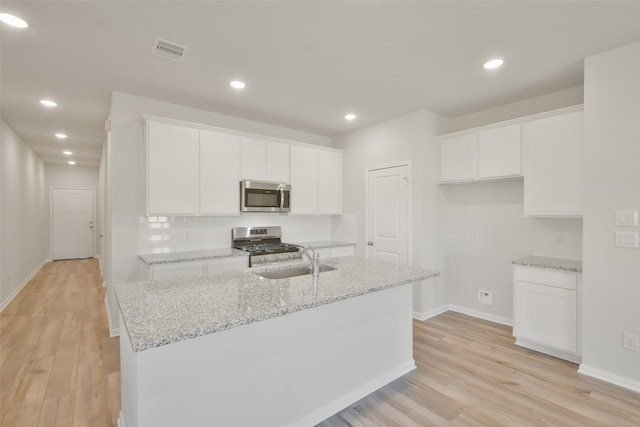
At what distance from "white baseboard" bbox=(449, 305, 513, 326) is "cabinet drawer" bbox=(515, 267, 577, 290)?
0.89 metres

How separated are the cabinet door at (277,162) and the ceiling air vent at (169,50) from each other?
1.70 meters

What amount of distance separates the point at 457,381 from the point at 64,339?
3.85 metres

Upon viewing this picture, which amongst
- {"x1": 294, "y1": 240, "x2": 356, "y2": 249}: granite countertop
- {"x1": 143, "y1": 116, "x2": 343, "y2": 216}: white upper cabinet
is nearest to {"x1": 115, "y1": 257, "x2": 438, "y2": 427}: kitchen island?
{"x1": 143, "y1": 116, "x2": 343, "y2": 216}: white upper cabinet

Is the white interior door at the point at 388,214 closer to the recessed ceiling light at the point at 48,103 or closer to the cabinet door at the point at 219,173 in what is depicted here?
the cabinet door at the point at 219,173

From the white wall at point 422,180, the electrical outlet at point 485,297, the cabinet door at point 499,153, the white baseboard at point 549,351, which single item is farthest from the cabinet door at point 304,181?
the white baseboard at point 549,351

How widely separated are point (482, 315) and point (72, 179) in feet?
33.4

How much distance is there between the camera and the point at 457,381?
244cm

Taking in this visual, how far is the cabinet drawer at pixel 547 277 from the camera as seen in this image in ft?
9.02

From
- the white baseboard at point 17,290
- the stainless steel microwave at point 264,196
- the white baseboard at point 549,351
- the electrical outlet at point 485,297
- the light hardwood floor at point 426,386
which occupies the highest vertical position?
the stainless steel microwave at point 264,196

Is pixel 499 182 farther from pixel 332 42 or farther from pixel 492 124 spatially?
pixel 332 42

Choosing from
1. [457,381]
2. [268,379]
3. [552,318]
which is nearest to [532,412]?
[457,381]

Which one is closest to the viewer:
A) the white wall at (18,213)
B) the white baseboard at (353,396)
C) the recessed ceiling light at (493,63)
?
the white baseboard at (353,396)

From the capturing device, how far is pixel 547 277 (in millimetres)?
2887

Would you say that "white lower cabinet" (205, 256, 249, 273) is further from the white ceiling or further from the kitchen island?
the white ceiling
